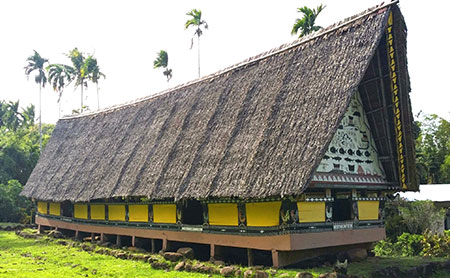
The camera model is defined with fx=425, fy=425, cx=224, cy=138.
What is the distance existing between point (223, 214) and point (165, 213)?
9.80 feet

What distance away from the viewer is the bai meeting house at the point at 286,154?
10.4 metres

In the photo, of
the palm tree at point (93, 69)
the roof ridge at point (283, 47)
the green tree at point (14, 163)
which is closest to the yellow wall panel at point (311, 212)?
the roof ridge at point (283, 47)

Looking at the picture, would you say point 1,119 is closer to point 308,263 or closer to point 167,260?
point 167,260

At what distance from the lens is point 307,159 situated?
970 centimetres

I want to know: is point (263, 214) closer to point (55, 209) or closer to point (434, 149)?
point (55, 209)

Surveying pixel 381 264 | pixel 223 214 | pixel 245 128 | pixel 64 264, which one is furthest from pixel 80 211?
pixel 381 264

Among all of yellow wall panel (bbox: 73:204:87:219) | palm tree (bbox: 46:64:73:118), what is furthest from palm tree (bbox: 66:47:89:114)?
yellow wall panel (bbox: 73:204:87:219)

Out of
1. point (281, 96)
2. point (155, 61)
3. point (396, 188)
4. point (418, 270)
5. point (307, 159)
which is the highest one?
point (155, 61)

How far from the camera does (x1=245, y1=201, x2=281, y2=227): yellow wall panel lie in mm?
10539

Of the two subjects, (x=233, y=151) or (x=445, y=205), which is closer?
(x=233, y=151)

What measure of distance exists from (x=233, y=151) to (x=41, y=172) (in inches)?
602

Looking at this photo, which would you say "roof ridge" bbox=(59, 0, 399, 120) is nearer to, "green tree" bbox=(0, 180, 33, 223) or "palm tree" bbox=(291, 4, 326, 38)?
"palm tree" bbox=(291, 4, 326, 38)

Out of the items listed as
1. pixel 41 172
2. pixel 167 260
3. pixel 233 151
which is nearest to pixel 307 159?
pixel 233 151

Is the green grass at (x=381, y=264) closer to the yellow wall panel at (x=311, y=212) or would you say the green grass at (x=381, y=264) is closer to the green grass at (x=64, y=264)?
the yellow wall panel at (x=311, y=212)
